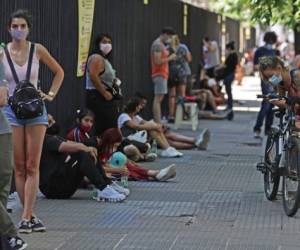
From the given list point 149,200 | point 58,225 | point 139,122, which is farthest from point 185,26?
point 58,225

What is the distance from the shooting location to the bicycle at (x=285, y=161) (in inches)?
A: 360

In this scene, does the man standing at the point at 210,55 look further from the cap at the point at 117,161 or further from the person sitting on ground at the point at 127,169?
the cap at the point at 117,161

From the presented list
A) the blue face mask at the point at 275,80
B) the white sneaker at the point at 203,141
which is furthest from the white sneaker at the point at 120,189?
the white sneaker at the point at 203,141

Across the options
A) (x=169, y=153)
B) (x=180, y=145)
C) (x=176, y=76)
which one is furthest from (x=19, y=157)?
(x=176, y=76)

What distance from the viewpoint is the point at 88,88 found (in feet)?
40.4

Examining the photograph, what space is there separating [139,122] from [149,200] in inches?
142

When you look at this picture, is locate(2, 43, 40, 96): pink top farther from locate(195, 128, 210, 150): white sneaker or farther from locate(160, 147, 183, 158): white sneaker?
locate(195, 128, 210, 150): white sneaker

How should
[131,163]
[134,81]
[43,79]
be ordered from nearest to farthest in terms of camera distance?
[43,79]
[131,163]
[134,81]

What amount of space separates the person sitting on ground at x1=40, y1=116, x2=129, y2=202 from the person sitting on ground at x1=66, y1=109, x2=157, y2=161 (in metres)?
0.61

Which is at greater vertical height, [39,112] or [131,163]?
[39,112]

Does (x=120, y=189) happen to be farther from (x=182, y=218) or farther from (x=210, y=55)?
(x=210, y=55)

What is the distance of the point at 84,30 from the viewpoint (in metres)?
12.9

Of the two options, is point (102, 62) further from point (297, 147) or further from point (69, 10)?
point (297, 147)

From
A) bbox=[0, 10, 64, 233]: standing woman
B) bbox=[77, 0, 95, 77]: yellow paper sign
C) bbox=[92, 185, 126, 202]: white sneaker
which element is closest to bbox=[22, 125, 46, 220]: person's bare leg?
bbox=[0, 10, 64, 233]: standing woman
